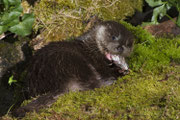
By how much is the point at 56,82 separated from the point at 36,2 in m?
2.05

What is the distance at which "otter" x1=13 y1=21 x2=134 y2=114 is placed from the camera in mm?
2737

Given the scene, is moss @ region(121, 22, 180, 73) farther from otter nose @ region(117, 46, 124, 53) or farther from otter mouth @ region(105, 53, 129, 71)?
otter nose @ region(117, 46, 124, 53)

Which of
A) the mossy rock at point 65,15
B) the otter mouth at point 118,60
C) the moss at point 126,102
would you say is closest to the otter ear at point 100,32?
the otter mouth at point 118,60

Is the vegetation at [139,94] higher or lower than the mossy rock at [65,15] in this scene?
lower

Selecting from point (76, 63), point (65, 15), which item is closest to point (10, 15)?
point (65, 15)

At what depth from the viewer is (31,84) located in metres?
2.85

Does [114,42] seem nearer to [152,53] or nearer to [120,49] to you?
[120,49]

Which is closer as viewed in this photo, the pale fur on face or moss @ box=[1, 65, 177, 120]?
moss @ box=[1, 65, 177, 120]

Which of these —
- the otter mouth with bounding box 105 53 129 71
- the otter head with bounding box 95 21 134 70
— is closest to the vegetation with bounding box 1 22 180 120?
the otter mouth with bounding box 105 53 129 71

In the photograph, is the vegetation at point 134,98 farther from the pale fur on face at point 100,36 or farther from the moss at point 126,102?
the pale fur on face at point 100,36

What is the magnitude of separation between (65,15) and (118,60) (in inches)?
62.5

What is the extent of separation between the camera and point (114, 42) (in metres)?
3.18

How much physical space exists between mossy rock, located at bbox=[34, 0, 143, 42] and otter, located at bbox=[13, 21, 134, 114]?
3.44 ft

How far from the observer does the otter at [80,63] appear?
108 inches
